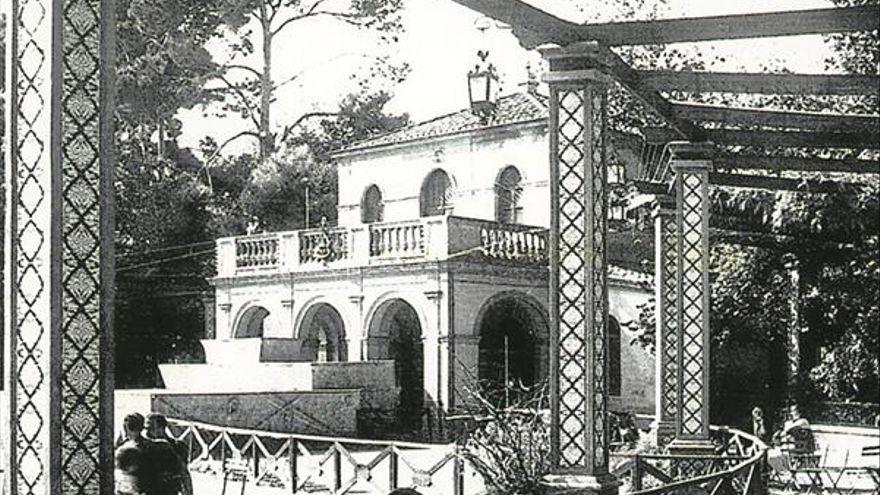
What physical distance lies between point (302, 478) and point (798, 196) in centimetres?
892

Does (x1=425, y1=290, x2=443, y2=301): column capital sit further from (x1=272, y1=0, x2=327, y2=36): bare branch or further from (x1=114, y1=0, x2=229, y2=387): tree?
(x1=272, y1=0, x2=327, y2=36): bare branch

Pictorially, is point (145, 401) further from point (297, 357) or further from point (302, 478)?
point (297, 357)

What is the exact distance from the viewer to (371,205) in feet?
110

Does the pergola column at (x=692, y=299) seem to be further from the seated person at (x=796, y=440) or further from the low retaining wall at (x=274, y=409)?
the low retaining wall at (x=274, y=409)

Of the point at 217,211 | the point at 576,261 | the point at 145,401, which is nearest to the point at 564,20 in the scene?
the point at 576,261

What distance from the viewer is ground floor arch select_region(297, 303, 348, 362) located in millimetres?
28328

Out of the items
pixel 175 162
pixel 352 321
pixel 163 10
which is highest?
pixel 163 10

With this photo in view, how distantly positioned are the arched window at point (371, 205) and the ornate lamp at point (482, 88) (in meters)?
3.92

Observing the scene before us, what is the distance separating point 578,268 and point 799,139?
4498 mm

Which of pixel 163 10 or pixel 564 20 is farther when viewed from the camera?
pixel 163 10

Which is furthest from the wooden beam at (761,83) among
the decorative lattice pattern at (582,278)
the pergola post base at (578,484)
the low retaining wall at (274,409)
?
the low retaining wall at (274,409)

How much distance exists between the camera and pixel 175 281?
34188mm

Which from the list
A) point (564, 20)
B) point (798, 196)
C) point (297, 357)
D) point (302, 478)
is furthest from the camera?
point (297, 357)

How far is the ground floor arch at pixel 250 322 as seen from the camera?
30531 millimetres
